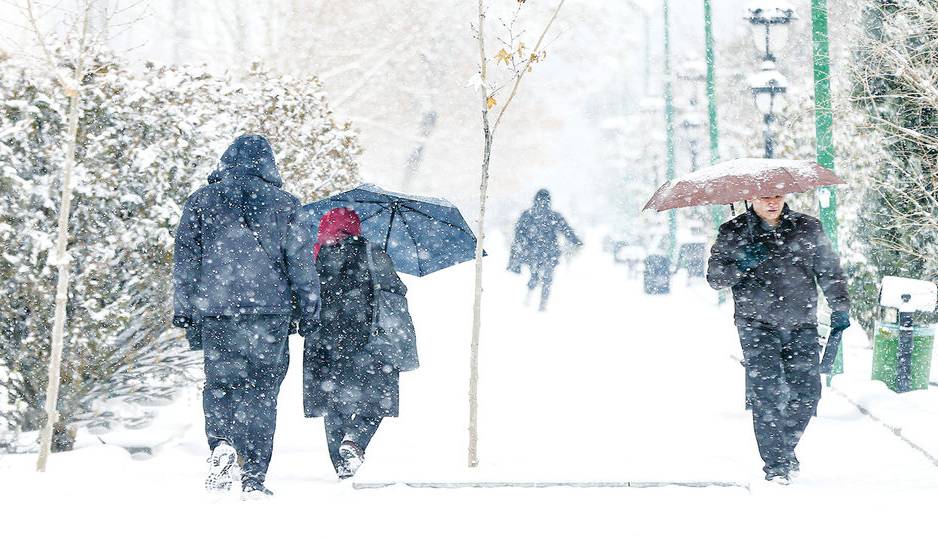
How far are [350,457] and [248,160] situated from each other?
184 centimetres

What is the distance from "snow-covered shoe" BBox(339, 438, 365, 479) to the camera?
243 inches

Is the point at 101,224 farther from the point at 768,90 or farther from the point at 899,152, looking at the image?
the point at 768,90

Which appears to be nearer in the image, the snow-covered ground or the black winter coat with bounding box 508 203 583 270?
the snow-covered ground

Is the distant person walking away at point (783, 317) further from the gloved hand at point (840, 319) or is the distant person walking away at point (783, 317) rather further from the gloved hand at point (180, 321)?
the gloved hand at point (180, 321)

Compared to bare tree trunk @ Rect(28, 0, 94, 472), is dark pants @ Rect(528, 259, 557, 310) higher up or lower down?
higher up

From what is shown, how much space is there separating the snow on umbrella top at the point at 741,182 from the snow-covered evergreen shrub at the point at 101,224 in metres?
3.51

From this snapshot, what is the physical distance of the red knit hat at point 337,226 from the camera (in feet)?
20.7

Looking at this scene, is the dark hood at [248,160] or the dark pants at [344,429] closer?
the dark hood at [248,160]

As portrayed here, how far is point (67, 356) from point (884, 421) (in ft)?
18.9

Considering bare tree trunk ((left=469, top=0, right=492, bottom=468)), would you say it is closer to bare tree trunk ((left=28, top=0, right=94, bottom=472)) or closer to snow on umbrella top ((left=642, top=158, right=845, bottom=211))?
snow on umbrella top ((left=642, top=158, right=845, bottom=211))

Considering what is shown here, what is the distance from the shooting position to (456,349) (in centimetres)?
1358

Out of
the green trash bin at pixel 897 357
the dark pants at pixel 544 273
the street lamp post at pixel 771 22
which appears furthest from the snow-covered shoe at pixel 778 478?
the dark pants at pixel 544 273

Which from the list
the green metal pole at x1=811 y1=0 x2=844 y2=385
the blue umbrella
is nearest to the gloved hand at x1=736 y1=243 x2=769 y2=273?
the blue umbrella

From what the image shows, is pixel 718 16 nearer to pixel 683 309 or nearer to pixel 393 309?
pixel 683 309
